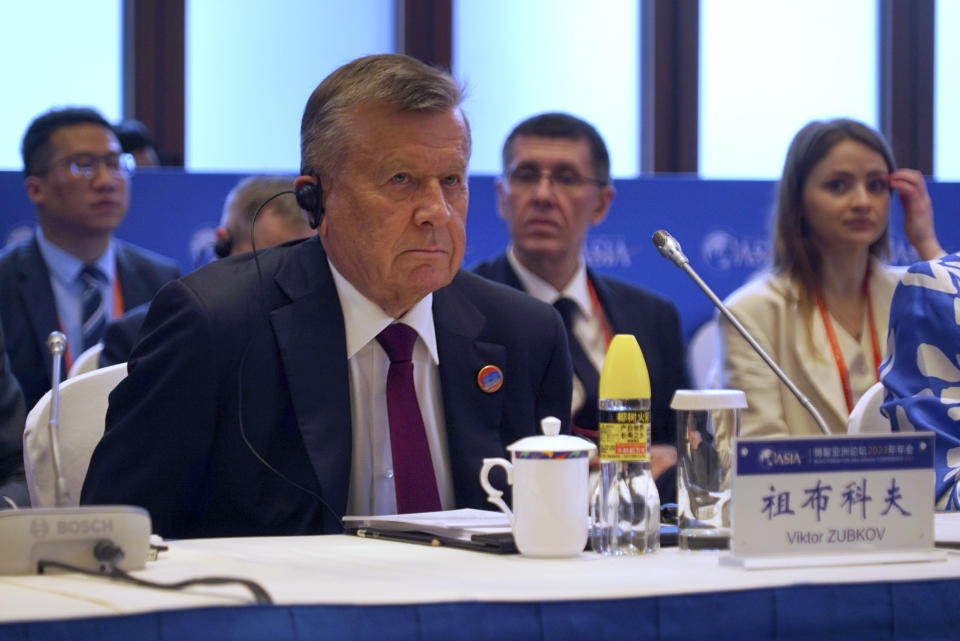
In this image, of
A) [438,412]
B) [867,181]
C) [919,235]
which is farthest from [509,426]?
[919,235]

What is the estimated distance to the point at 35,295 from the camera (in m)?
3.79

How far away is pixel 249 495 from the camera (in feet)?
5.59

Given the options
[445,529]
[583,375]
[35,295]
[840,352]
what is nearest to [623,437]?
[445,529]

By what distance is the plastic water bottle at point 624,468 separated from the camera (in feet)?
4.42

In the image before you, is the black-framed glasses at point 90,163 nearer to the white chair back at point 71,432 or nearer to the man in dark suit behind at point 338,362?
the white chair back at point 71,432

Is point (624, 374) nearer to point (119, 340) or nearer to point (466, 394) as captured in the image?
point (466, 394)

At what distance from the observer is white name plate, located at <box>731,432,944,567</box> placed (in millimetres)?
1184

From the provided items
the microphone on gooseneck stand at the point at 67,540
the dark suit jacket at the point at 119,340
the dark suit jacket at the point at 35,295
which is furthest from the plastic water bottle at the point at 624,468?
the dark suit jacket at the point at 35,295

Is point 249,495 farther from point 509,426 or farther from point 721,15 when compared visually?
point 721,15

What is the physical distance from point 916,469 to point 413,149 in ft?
2.81

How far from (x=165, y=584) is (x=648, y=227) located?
3.42 metres

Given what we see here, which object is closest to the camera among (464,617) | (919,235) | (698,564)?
(464,617)

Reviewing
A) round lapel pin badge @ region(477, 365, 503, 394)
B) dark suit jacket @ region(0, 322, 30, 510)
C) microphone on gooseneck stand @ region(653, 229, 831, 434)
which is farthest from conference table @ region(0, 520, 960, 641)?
dark suit jacket @ region(0, 322, 30, 510)

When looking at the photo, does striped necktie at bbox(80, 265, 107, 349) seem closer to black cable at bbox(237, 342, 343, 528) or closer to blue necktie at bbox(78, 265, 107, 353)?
blue necktie at bbox(78, 265, 107, 353)
